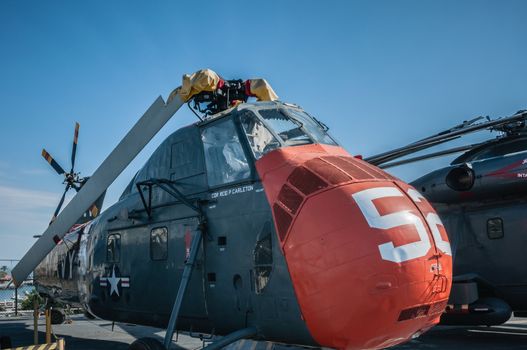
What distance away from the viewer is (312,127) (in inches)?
245

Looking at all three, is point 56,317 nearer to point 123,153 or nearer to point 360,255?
point 123,153

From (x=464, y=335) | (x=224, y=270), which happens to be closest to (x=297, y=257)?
(x=224, y=270)

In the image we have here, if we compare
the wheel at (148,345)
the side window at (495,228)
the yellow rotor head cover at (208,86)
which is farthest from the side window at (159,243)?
the side window at (495,228)

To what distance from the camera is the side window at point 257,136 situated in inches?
220

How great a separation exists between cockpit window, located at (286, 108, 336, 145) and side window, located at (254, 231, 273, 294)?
152cm

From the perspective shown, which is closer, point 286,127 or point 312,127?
point 286,127

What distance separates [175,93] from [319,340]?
5164mm

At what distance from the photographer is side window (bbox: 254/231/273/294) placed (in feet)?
16.4

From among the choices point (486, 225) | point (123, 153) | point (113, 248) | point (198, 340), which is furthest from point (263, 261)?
point (486, 225)

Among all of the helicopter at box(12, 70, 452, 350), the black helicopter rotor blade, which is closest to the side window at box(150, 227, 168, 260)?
the helicopter at box(12, 70, 452, 350)

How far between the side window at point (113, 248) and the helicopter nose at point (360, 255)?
376 centimetres

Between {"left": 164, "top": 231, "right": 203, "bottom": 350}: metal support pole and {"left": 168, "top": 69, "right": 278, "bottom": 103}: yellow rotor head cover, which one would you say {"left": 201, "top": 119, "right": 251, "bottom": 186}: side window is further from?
{"left": 168, "top": 69, "right": 278, "bottom": 103}: yellow rotor head cover

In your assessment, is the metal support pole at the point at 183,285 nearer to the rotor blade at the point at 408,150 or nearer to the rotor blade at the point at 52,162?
the rotor blade at the point at 408,150

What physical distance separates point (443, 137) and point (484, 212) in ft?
7.25
